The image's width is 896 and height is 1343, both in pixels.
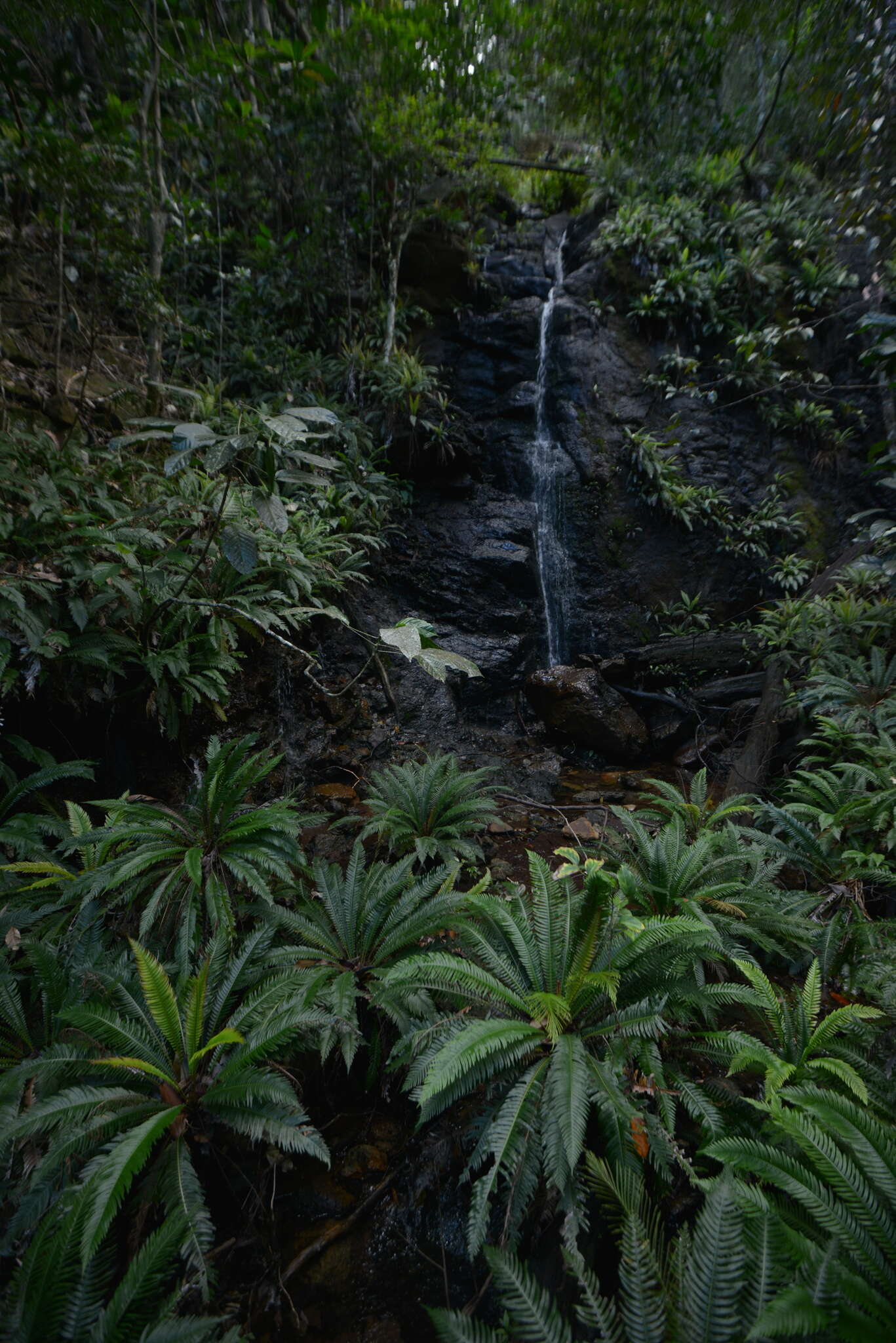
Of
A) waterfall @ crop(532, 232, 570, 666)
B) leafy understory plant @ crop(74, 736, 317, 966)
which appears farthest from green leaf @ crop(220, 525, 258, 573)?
waterfall @ crop(532, 232, 570, 666)

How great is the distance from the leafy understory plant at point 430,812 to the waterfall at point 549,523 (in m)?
4.81

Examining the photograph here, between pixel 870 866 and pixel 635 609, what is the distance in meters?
6.15

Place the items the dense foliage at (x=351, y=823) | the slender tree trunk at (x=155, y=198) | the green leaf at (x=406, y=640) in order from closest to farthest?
1. the dense foliage at (x=351, y=823)
2. the green leaf at (x=406, y=640)
3. the slender tree trunk at (x=155, y=198)

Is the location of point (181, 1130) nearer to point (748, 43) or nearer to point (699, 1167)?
point (699, 1167)

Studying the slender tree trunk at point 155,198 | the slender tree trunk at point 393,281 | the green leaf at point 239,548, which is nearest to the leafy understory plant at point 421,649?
the green leaf at point 239,548

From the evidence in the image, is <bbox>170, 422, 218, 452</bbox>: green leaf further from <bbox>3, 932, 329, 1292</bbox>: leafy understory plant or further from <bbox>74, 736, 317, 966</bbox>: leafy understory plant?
<bbox>3, 932, 329, 1292</bbox>: leafy understory plant

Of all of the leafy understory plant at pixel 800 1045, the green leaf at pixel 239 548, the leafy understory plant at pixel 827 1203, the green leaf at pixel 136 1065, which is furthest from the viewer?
the green leaf at pixel 239 548

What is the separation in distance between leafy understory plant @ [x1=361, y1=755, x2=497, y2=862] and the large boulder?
10.5ft

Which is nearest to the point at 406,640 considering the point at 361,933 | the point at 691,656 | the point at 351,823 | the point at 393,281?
the point at 361,933

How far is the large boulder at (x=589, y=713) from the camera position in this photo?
7.16 meters

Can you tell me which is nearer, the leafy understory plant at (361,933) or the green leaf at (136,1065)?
the green leaf at (136,1065)

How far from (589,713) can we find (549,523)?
375 cm

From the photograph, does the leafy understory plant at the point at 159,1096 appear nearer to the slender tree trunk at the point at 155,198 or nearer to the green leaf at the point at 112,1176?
the green leaf at the point at 112,1176

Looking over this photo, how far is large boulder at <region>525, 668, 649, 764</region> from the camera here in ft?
23.5
